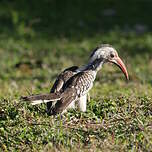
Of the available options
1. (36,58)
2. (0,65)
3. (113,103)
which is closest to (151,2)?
(36,58)

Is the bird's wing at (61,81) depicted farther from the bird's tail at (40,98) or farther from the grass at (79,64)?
the grass at (79,64)

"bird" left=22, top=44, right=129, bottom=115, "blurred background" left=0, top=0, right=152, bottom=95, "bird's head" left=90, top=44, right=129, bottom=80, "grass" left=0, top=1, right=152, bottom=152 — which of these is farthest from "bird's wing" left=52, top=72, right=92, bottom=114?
"blurred background" left=0, top=0, right=152, bottom=95

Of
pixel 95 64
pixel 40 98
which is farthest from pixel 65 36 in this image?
pixel 40 98

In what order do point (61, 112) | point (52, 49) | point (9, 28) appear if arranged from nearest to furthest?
1. point (61, 112)
2. point (52, 49)
3. point (9, 28)

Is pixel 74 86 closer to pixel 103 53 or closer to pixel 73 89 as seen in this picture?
pixel 73 89

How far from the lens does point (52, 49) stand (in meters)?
17.0

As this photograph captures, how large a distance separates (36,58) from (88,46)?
208 cm

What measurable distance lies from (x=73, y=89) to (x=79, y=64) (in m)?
6.99

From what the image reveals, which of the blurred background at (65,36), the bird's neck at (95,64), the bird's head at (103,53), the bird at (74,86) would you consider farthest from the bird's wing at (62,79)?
the blurred background at (65,36)

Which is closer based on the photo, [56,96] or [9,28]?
[56,96]

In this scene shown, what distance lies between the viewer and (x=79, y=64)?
14.5 meters

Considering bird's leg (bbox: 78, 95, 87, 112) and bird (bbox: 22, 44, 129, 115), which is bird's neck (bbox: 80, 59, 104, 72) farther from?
bird's leg (bbox: 78, 95, 87, 112)

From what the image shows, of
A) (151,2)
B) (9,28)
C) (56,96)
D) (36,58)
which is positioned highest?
(151,2)

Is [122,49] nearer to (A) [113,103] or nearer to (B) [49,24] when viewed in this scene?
(B) [49,24]
